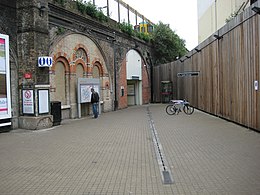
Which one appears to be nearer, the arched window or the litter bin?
the litter bin

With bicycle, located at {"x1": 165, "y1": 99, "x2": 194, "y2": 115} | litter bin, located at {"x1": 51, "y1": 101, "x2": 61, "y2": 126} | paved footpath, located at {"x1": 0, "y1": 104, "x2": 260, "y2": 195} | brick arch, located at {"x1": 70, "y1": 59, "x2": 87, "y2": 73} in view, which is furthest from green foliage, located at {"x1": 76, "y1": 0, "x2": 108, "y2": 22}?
paved footpath, located at {"x1": 0, "y1": 104, "x2": 260, "y2": 195}

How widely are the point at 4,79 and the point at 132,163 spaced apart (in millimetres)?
7093

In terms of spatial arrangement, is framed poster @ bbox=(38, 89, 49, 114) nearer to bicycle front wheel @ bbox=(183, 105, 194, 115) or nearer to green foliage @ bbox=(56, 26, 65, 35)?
green foliage @ bbox=(56, 26, 65, 35)

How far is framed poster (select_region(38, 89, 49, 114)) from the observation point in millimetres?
12453

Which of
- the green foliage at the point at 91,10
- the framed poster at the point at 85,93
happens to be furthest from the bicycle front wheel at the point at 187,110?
the green foliage at the point at 91,10

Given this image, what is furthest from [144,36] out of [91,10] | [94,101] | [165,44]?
[94,101]

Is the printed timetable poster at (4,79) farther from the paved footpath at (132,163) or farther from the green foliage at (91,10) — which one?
the green foliage at (91,10)

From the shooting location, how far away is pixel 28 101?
12.4 meters

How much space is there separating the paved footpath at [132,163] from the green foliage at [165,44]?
23.3 meters

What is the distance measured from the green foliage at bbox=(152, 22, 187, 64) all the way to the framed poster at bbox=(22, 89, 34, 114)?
72.9 feet

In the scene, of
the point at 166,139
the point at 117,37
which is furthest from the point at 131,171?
the point at 117,37

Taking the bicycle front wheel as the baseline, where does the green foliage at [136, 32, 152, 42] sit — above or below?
above

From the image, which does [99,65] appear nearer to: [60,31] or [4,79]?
[60,31]

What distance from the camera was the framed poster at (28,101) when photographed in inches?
484
